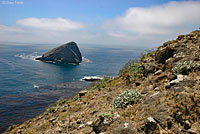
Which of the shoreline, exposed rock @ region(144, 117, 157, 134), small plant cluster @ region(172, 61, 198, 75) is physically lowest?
the shoreline

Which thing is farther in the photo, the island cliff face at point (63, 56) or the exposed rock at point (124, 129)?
the island cliff face at point (63, 56)

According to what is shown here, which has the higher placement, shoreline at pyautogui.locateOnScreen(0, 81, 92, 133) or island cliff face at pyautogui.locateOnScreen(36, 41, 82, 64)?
island cliff face at pyautogui.locateOnScreen(36, 41, 82, 64)

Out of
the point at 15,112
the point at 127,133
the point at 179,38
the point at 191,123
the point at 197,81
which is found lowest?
the point at 15,112

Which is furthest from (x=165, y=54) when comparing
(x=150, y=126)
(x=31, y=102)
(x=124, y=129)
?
(x=31, y=102)

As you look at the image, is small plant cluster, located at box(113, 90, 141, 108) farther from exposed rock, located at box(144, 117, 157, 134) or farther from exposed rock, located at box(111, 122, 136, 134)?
exposed rock, located at box(144, 117, 157, 134)

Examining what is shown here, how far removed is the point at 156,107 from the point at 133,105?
1918mm

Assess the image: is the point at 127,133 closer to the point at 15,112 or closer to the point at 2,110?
the point at 15,112

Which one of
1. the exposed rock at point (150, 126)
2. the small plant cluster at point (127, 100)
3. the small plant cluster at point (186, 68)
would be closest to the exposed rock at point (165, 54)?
the small plant cluster at point (186, 68)

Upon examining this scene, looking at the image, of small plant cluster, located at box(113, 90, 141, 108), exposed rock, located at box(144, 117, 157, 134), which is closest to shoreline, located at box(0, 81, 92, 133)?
small plant cluster, located at box(113, 90, 141, 108)

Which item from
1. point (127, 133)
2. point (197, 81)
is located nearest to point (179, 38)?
point (197, 81)

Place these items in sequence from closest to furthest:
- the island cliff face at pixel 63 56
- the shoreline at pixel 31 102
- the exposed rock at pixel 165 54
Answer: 1. the exposed rock at pixel 165 54
2. the shoreline at pixel 31 102
3. the island cliff face at pixel 63 56

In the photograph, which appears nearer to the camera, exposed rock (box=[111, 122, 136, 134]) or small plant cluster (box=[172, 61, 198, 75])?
exposed rock (box=[111, 122, 136, 134])

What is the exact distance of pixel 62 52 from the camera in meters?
156

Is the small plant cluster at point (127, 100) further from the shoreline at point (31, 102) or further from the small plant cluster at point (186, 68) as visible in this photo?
the shoreline at point (31, 102)
